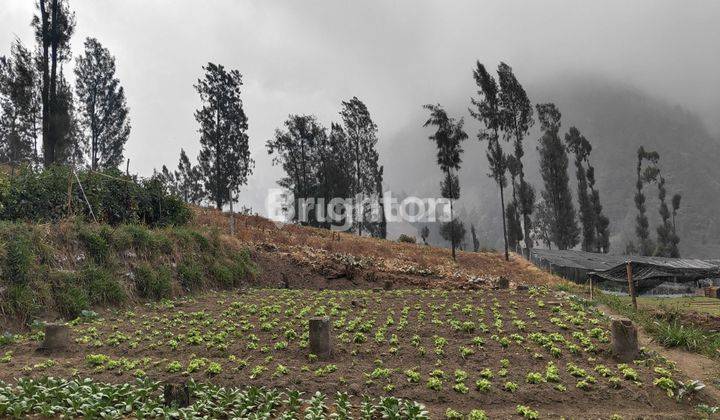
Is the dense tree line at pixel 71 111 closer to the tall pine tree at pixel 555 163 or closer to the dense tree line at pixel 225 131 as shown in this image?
the dense tree line at pixel 225 131

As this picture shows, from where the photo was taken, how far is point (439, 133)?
36469 millimetres

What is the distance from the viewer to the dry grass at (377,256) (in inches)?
901

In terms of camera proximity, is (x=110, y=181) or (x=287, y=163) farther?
(x=287, y=163)

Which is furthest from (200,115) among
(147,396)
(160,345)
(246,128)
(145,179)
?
(147,396)

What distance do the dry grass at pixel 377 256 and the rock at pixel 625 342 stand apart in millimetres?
13306

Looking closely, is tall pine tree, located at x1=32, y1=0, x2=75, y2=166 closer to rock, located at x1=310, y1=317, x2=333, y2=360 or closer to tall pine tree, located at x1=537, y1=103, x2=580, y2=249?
rock, located at x1=310, y1=317, x2=333, y2=360

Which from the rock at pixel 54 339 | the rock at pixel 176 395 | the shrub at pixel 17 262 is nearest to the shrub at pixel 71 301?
the shrub at pixel 17 262

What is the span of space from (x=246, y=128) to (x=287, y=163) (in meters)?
18.7

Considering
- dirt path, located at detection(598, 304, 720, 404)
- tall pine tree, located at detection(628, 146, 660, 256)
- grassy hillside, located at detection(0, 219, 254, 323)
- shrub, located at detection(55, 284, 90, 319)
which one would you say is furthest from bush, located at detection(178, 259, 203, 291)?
tall pine tree, located at detection(628, 146, 660, 256)

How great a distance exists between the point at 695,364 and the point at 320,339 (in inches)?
282

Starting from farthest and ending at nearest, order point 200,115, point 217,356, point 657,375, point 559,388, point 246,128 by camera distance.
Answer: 1. point 246,128
2. point 200,115
3. point 217,356
4. point 657,375
5. point 559,388

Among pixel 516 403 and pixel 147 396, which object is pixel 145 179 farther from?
pixel 516 403

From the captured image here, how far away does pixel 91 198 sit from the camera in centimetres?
1543


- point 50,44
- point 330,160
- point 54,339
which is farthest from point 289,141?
point 54,339
